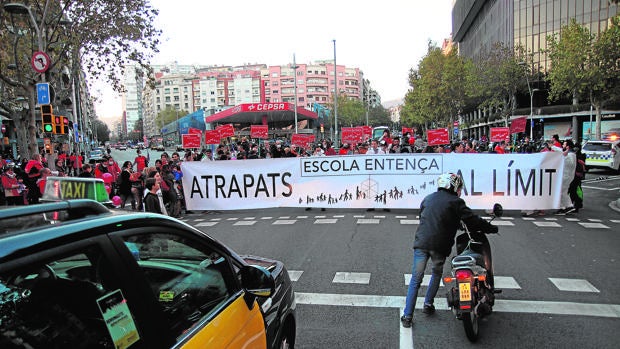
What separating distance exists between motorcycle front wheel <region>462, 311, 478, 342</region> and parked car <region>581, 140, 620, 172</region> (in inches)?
830

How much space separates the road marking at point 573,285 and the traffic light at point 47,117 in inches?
618

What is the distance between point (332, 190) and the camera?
39.2ft

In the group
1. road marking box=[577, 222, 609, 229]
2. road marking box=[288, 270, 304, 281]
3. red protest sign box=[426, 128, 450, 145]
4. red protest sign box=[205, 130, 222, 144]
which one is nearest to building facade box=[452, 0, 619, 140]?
red protest sign box=[426, 128, 450, 145]

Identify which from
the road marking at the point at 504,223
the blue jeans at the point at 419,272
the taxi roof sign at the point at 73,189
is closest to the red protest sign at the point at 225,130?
the road marking at the point at 504,223

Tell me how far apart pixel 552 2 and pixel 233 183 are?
5517 cm

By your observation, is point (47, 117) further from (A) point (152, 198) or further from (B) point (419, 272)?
(B) point (419, 272)

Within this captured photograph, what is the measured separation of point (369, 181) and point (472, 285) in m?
7.58

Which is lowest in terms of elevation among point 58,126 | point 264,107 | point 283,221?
point 283,221

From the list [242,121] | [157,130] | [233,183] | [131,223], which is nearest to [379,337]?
[131,223]

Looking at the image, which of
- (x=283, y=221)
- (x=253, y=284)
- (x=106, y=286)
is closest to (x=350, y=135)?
(x=283, y=221)

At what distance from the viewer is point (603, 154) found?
70.2ft

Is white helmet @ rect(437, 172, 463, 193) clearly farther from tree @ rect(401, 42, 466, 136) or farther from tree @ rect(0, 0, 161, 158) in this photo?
tree @ rect(401, 42, 466, 136)

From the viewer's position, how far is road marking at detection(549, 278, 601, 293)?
18.3ft

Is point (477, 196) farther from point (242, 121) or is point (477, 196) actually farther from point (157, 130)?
point (157, 130)
